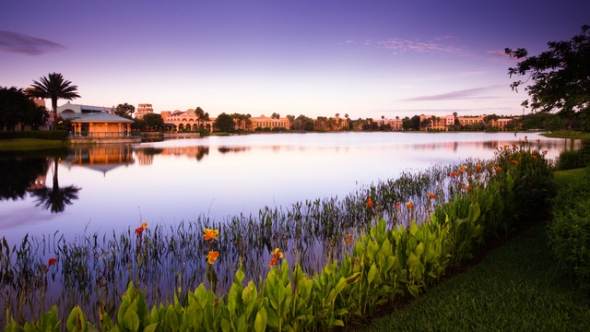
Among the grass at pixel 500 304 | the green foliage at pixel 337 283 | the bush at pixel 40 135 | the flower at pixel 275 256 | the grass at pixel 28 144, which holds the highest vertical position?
the bush at pixel 40 135

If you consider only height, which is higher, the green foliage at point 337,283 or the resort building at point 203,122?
the resort building at point 203,122

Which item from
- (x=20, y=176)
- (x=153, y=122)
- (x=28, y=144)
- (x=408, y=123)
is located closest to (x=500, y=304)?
(x=20, y=176)

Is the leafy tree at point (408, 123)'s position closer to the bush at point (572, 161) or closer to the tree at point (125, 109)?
the tree at point (125, 109)

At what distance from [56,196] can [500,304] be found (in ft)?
48.8

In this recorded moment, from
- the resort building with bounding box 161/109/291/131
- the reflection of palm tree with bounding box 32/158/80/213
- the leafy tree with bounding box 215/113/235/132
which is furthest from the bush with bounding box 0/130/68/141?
the leafy tree with bounding box 215/113/235/132

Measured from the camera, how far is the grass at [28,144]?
37812 mm

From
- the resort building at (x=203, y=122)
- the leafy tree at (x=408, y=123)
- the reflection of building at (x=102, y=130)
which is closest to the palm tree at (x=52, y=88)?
the reflection of building at (x=102, y=130)

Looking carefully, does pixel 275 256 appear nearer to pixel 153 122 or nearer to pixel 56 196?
pixel 56 196

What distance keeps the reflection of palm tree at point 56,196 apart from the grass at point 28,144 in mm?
24923

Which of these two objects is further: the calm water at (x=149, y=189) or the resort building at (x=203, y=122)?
the resort building at (x=203, y=122)

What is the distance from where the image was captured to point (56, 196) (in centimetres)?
1489

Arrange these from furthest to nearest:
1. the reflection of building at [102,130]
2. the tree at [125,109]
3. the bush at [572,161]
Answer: the tree at [125,109], the reflection of building at [102,130], the bush at [572,161]

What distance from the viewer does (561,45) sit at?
11039 mm

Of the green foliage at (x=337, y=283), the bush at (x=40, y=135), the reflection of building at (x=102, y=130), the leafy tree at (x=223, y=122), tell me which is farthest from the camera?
the leafy tree at (x=223, y=122)
